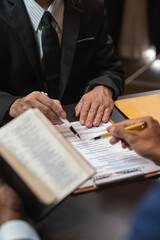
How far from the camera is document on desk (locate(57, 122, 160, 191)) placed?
27.3 inches

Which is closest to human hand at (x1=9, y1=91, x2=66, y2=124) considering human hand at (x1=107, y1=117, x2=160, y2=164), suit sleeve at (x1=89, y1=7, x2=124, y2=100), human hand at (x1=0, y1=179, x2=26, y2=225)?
human hand at (x1=107, y1=117, x2=160, y2=164)

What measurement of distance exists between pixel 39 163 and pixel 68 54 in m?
0.74

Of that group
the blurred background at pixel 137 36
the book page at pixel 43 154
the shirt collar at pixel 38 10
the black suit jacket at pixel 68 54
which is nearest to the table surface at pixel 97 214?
the book page at pixel 43 154

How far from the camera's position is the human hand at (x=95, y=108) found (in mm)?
932

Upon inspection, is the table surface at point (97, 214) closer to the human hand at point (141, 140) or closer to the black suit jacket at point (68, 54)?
the human hand at point (141, 140)

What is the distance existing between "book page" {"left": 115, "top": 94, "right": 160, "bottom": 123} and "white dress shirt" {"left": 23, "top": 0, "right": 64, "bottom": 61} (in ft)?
1.35

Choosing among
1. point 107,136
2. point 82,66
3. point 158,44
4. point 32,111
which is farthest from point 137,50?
point 32,111

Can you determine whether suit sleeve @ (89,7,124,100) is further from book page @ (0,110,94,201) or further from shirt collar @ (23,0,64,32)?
book page @ (0,110,94,201)

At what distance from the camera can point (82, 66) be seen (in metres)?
1.25

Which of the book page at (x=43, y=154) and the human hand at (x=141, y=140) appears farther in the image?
the human hand at (x=141, y=140)

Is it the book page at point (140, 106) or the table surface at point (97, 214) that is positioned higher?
the table surface at point (97, 214)

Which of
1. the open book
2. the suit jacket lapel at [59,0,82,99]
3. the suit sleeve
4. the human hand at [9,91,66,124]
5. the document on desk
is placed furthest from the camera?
the suit sleeve

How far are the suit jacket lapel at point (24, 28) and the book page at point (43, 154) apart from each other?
1.98 feet

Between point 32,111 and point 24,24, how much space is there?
2.07ft
